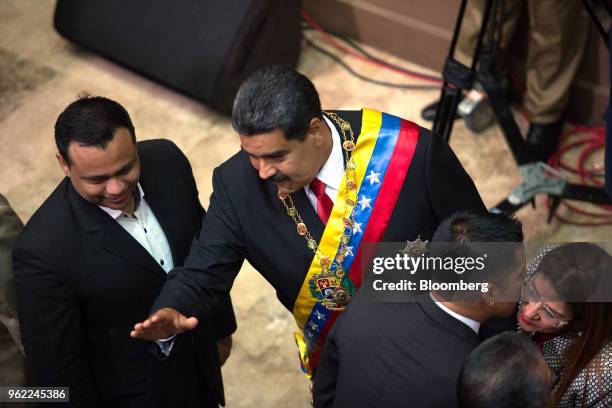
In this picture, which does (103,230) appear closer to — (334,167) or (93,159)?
(93,159)

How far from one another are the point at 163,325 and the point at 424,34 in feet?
7.10

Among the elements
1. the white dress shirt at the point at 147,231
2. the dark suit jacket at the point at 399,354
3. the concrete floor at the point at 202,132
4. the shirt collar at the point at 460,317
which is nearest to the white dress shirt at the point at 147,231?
the white dress shirt at the point at 147,231

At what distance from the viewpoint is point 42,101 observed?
12.6ft

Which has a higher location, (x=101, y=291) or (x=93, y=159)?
(x=93, y=159)

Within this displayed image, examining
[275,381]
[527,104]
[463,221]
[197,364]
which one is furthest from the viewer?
[527,104]

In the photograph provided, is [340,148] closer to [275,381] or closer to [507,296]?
[507,296]

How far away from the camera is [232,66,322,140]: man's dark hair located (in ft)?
5.82

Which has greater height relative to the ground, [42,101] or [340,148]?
[340,148]

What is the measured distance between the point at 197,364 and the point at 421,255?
74 cm

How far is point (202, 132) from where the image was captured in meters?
3.64

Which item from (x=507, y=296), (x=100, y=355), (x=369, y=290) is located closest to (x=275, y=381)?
(x=100, y=355)

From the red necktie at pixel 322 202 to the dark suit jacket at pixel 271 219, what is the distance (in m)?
0.02

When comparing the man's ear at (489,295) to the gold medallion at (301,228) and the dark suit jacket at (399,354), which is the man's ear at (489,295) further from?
the gold medallion at (301,228)

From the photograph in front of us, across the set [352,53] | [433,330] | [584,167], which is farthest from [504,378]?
[352,53]
